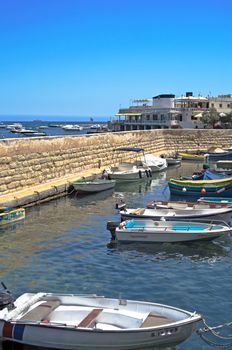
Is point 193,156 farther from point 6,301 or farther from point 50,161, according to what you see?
point 6,301

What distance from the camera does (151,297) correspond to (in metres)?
13.7

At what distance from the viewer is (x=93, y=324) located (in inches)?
426

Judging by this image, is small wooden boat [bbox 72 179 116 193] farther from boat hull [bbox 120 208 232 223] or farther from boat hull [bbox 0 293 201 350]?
boat hull [bbox 0 293 201 350]

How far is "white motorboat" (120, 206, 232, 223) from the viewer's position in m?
21.3

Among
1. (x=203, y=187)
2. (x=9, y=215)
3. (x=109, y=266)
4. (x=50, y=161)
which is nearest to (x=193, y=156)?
(x=203, y=187)

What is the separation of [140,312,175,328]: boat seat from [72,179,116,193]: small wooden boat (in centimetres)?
1955

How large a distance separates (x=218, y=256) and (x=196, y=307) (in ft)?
17.1

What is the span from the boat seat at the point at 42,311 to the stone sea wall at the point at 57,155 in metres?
15.7

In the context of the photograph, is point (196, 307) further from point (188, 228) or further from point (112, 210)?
point (112, 210)

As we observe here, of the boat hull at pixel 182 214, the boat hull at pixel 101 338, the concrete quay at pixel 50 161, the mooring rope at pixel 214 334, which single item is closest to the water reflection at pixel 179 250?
the boat hull at pixel 182 214

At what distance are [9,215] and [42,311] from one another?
37.3 ft

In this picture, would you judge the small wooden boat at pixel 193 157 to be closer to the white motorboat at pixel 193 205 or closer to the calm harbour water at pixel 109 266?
the white motorboat at pixel 193 205

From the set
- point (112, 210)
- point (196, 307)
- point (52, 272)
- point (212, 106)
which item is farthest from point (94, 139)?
point (212, 106)

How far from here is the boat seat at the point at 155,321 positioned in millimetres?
10711
